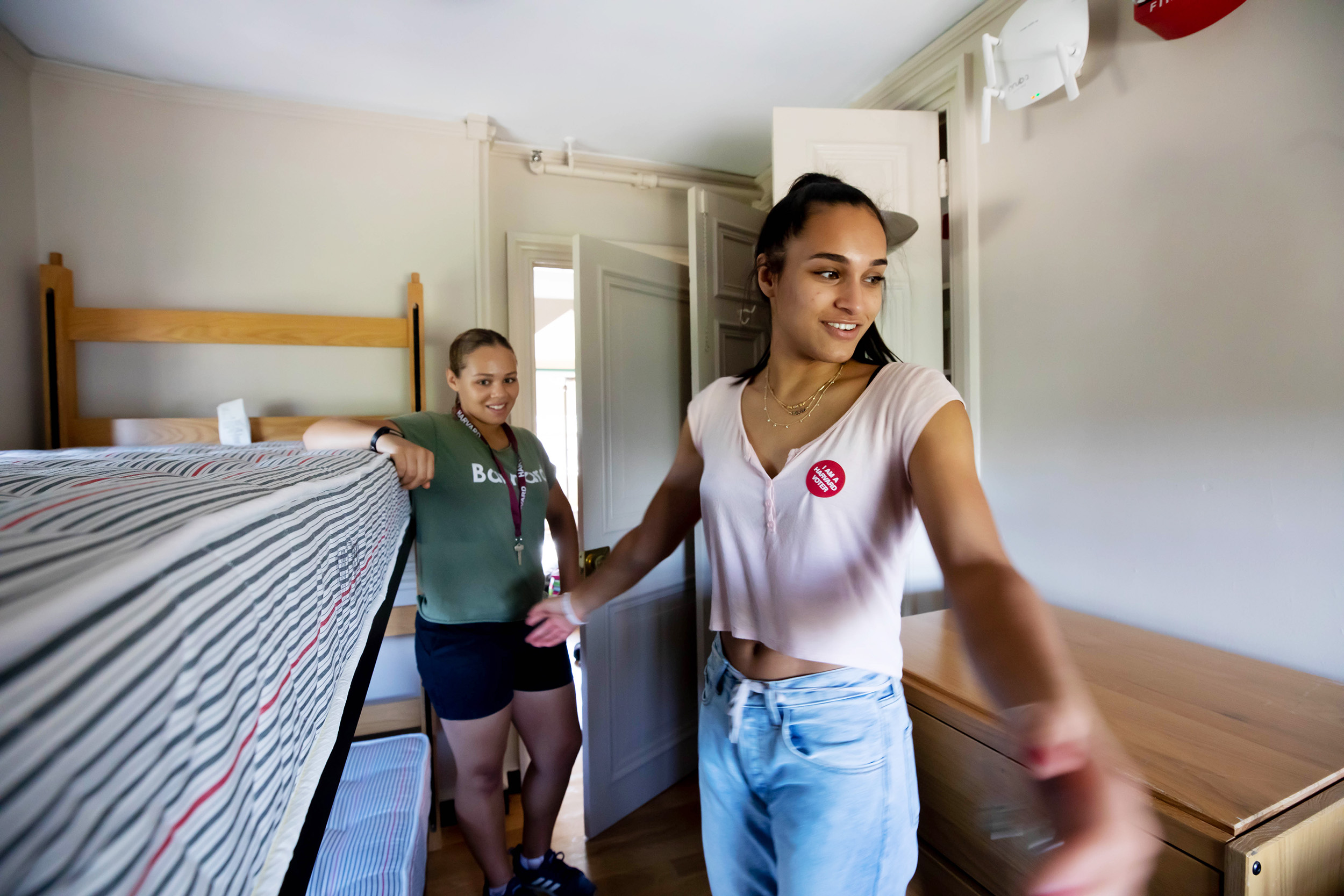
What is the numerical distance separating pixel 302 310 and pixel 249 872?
2613 mm

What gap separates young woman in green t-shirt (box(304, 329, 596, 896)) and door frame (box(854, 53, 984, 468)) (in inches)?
58.9

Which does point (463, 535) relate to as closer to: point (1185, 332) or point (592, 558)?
point (592, 558)

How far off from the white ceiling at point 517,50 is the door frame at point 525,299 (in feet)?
1.66

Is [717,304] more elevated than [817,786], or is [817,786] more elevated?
[717,304]

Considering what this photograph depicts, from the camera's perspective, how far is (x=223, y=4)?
1826 millimetres

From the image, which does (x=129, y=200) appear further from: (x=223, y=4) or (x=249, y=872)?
(x=249, y=872)

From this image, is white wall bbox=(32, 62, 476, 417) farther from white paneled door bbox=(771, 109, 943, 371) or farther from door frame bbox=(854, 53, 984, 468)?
door frame bbox=(854, 53, 984, 468)

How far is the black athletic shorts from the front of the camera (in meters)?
1.66

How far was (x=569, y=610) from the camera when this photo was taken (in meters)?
1.22

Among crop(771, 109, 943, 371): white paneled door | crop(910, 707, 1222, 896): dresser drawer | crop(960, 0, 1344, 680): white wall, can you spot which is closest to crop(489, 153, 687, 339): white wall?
crop(771, 109, 943, 371): white paneled door

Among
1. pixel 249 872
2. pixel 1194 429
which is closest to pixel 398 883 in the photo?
pixel 249 872

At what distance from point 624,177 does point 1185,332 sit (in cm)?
241

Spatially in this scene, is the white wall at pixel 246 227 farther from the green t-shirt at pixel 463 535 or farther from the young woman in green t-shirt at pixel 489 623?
the green t-shirt at pixel 463 535

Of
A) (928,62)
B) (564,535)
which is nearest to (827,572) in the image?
(564,535)
